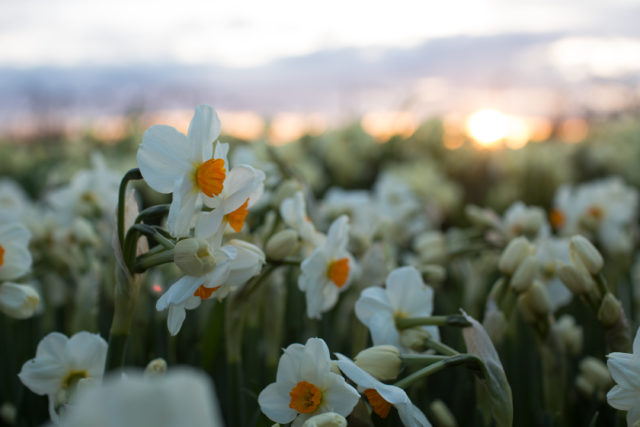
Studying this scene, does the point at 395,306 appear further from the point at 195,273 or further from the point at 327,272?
the point at 195,273

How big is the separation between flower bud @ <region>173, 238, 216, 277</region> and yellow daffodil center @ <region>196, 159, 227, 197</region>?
9cm

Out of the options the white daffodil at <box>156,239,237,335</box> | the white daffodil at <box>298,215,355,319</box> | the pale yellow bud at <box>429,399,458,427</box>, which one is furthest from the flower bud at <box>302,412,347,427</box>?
the pale yellow bud at <box>429,399,458,427</box>

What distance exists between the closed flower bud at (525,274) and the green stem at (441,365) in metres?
0.44

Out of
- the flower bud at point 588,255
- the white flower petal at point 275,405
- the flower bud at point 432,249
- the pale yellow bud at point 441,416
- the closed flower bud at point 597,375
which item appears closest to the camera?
the white flower petal at point 275,405

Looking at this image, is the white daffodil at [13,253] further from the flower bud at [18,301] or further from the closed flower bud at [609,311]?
the closed flower bud at [609,311]

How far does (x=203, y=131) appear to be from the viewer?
99cm

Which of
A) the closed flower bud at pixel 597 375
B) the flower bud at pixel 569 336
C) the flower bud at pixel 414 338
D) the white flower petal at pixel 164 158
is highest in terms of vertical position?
the white flower petal at pixel 164 158

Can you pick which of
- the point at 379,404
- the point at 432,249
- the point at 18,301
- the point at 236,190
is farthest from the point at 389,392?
the point at 432,249

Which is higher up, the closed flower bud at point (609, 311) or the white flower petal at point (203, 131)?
the white flower petal at point (203, 131)

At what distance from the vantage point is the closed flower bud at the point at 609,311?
1285 millimetres

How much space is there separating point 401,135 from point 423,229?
11.6ft

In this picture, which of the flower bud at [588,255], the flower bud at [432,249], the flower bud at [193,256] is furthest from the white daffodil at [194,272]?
the flower bud at [432,249]

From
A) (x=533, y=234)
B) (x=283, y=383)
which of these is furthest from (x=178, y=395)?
(x=533, y=234)

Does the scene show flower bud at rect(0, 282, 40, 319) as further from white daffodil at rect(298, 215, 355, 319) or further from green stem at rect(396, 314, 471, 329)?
green stem at rect(396, 314, 471, 329)
